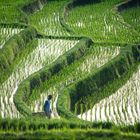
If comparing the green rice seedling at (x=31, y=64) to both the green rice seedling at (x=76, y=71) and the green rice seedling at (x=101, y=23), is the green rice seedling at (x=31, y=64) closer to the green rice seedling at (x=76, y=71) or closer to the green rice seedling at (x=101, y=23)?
the green rice seedling at (x=76, y=71)

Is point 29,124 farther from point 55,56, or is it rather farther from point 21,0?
point 21,0

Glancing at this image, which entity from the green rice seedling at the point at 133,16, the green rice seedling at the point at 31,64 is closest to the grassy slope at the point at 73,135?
the green rice seedling at the point at 31,64

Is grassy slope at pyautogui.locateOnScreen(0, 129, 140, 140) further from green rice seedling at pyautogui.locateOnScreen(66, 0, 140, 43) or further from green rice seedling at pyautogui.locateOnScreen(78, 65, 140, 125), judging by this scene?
green rice seedling at pyautogui.locateOnScreen(66, 0, 140, 43)

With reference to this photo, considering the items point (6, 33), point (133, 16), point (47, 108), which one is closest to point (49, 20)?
point (133, 16)

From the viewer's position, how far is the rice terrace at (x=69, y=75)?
933 cm

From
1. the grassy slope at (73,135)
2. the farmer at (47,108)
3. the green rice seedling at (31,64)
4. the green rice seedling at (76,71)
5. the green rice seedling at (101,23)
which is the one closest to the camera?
the grassy slope at (73,135)

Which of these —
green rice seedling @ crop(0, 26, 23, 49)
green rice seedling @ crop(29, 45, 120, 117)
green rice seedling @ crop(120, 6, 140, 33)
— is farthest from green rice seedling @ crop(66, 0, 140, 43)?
green rice seedling @ crop(0, 26, 23, 49)

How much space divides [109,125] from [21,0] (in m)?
17.0

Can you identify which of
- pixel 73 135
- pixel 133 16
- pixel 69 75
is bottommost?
pixel 73 135

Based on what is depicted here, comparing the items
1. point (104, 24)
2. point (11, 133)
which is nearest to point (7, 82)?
point (11, 133)

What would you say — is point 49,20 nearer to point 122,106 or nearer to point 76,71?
point 76,71

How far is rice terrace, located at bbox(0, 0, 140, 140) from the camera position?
30.6ft

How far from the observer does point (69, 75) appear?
1457 cm

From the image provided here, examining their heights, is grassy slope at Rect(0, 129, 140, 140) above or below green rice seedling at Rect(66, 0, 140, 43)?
below
